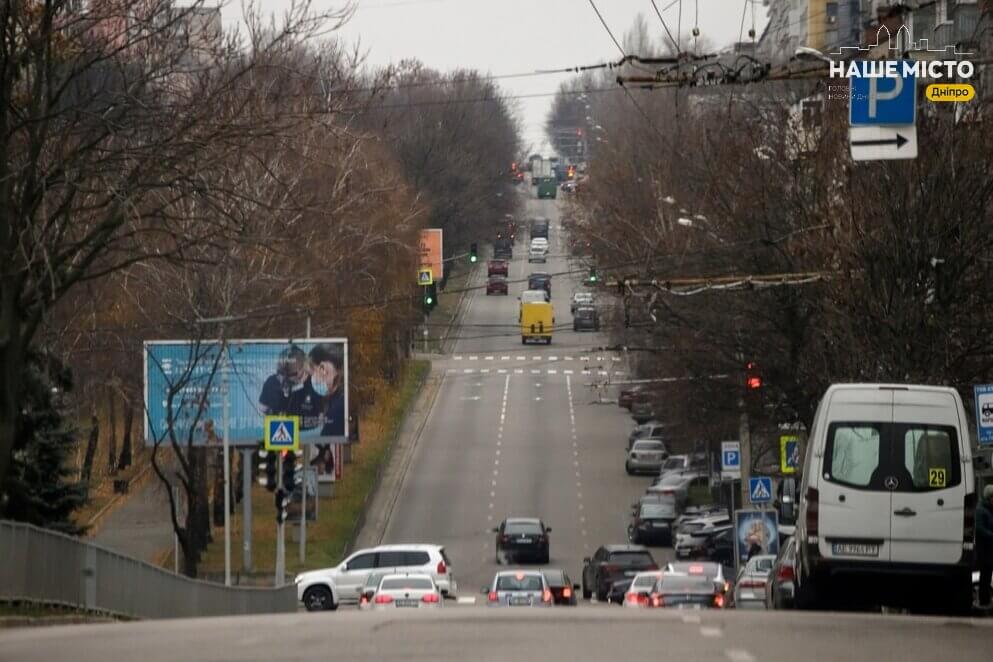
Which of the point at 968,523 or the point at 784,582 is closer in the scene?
the point at 968,523

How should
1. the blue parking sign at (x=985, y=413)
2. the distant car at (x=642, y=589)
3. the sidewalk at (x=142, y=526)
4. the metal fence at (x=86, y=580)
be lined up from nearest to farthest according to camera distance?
the metal fence at (x=86, y=580) < the blue parking sign at (x=985, y=413) < the distant car at (x=642, y=589) < the sidewalk at (x=142, y=526)

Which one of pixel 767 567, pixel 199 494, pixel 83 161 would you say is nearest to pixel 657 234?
pixel 199 494

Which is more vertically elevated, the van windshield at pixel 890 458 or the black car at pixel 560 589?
the van windshield at pixel 890 458

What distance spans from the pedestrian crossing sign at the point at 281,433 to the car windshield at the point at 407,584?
281 inches

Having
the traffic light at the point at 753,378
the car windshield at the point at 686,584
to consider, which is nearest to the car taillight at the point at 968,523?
the car windshield at the point at 686,584

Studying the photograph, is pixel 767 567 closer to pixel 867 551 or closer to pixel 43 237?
pixel 867 551

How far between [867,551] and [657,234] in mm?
36762

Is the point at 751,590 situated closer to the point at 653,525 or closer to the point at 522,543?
the point at 522,543

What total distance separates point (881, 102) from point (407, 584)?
1424 cm

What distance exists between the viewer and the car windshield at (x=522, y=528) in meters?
53.8

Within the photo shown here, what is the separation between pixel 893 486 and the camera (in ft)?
62.0

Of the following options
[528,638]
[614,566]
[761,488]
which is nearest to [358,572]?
[614,566]

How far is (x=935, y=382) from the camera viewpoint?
33.2 m

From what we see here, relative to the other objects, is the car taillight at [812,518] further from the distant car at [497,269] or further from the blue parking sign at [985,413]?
the distant car at [497,269]
